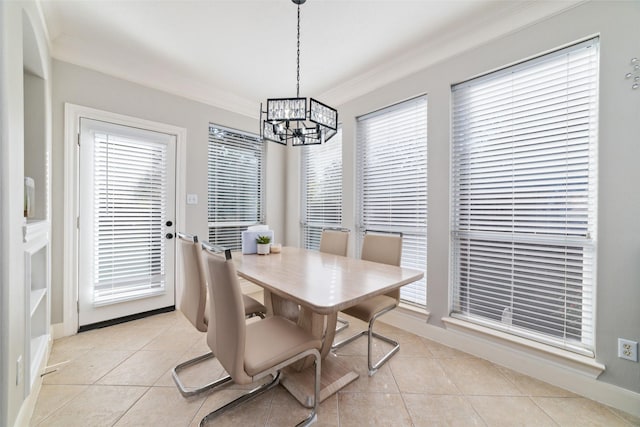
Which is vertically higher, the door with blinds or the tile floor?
the door with blinds

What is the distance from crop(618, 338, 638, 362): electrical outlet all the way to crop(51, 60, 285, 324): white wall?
11.8ft

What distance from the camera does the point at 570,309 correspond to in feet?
5.90

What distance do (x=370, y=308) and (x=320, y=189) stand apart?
211cm

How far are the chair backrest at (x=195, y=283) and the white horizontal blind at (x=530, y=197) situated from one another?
6.92 feet

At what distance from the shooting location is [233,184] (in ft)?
12.1

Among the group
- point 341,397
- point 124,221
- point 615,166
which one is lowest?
point 341,397

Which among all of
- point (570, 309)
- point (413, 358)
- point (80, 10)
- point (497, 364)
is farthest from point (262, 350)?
point (80, 10)

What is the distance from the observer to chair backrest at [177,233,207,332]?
1.64 meters

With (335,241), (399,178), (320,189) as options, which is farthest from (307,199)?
(399,178)

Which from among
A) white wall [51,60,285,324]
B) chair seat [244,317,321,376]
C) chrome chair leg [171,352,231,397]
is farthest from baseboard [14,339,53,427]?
chair seat [244,317,321,376]

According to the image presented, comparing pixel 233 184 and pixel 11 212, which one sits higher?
pixel 233 184

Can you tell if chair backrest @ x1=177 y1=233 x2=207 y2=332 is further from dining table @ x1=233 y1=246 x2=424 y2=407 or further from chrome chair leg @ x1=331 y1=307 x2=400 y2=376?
chrome chair leg @ x1=331 y1=307 x2=400 y2=376

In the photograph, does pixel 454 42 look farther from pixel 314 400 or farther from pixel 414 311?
pixel 314 400

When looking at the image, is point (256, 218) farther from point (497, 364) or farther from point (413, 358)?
point (497, 364)
